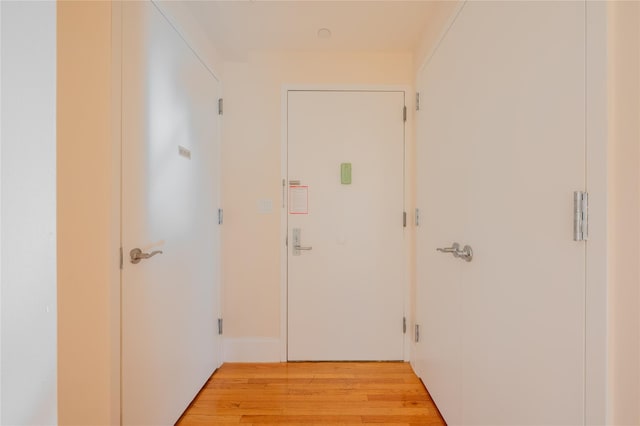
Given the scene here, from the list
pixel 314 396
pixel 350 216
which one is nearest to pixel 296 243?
pixel 350 216

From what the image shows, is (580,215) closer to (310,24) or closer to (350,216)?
(350,216)

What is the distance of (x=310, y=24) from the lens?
6.11 feet

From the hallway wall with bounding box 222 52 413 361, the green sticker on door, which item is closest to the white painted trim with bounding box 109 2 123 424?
the hallway wall with bounding box 222 52 413 361

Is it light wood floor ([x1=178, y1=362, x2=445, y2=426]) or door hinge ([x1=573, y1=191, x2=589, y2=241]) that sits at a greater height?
door hinge ([x1=573, y1=191, x2=589, y2=241])

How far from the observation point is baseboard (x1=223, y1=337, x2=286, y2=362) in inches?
86.9

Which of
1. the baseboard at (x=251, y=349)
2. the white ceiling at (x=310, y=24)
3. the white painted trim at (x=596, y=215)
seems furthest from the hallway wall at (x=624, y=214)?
the baseboard at (x=251, y=349)

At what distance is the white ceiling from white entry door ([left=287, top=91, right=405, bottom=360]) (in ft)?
1.12

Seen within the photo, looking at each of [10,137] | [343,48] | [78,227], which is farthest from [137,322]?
[343,48]

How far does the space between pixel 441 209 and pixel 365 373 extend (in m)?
1.31

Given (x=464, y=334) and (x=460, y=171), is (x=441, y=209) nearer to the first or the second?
(x=460, y=171)

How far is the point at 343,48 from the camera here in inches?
83.7

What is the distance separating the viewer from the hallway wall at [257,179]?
2189 millimetres

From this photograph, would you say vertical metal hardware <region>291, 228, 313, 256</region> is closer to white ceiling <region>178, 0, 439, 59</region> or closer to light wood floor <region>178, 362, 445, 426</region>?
light wood floor <region>178, 362, 445, 426</region>

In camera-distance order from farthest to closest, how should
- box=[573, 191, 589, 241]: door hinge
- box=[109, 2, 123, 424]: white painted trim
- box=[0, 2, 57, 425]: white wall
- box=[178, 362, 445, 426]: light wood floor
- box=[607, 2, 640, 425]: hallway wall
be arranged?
box=[178, 362, 445, 426]: light wood floor < box=[109, 2, 123, 424]: white painted trim < box=[573, 191, 589, 241]: door hinge < box=[607, 2, 640, 425]: hallway wall < box=[0, 2, 57, 425]: white wall
